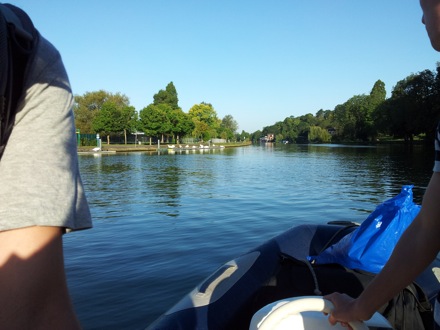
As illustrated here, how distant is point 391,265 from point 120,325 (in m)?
3.84

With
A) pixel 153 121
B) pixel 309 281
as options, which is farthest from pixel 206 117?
pixel 309 281

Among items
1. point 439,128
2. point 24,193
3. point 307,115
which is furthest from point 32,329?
point 307,115

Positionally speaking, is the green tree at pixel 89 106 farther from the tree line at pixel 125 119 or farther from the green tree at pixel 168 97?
the green tree at pixel 168 97

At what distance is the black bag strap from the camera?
70cm

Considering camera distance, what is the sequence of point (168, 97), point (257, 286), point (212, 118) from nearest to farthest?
point (257, 286)
point (168, 97)
point (212, 118)

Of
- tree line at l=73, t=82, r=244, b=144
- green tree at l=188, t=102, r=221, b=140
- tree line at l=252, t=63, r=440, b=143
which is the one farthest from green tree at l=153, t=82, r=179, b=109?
tree line at l=252, t=63, r=440, b=143

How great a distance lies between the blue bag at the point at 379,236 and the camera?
3.03 meters

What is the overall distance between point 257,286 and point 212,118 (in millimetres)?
95421

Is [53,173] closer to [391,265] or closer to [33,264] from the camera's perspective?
[33,264]

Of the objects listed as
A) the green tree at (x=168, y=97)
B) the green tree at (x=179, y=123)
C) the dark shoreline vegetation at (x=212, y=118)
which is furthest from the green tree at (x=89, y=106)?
the green tree at (x=168, y=97)

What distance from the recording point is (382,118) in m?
69.8

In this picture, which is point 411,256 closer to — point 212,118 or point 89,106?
point 89,106

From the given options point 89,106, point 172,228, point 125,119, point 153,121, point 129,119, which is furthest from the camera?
point 89,106

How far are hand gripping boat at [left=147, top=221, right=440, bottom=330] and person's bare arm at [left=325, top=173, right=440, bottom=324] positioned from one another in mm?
1271
